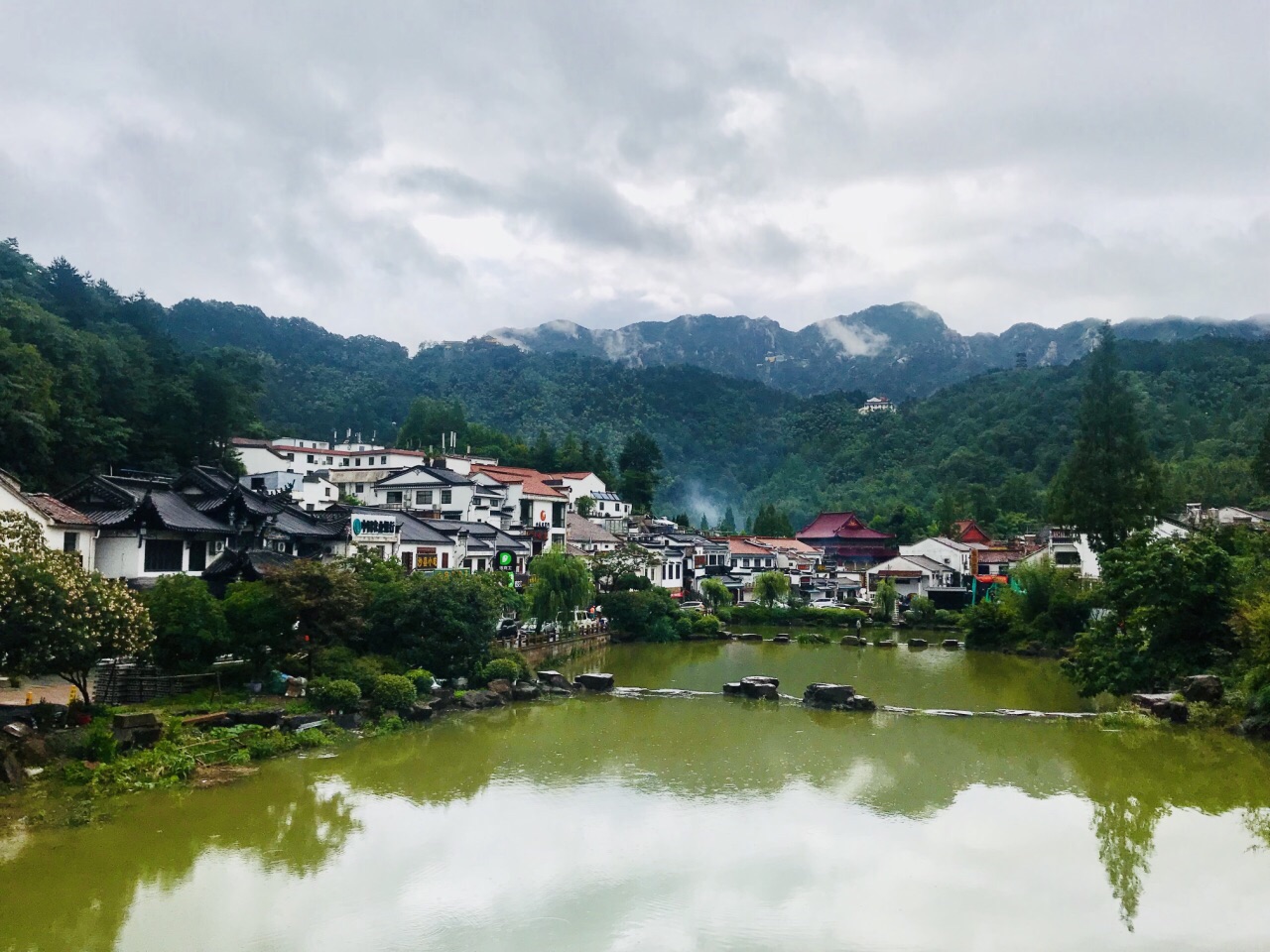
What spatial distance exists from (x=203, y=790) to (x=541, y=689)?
11133mm

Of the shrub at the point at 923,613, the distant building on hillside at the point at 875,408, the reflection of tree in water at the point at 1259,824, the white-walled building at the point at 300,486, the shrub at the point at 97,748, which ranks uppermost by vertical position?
the distant building on hillside at the point at 875,408

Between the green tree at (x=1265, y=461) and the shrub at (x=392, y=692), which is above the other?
the green tree at (x=1265, y=461)

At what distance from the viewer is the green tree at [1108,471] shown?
113ft

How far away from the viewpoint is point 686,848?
13148mm

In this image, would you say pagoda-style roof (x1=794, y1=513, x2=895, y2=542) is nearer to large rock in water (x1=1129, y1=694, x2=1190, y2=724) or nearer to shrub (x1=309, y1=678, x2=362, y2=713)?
large rock in water (x1=1129, y1=694, x2=1190, y2=724)

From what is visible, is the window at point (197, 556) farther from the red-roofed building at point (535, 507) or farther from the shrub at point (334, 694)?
the red-roofed building at point (535, 507)

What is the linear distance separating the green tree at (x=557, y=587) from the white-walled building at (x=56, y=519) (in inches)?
528

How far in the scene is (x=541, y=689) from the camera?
83.5ft

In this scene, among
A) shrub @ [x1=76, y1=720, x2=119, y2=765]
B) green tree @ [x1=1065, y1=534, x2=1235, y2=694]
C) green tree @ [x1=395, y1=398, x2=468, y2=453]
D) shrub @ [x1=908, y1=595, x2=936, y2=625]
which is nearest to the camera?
shrub @ [x1=76, y1=720, x2=119, y2=765]

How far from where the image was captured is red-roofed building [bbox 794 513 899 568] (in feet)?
215

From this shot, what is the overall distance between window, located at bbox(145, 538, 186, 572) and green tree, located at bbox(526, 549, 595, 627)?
1120 centimetres

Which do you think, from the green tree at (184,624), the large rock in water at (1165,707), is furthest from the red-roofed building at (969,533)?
the green tree at (184,624)

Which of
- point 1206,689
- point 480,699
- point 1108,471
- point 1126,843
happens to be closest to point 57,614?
point 480,699

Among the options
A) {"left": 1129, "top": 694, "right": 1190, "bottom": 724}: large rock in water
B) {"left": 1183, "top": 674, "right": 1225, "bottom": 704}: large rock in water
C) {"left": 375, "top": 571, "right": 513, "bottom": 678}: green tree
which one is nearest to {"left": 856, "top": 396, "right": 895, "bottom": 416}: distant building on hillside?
{"left": 1129, "top": 694, "right": 1190, "bottom": 724}: large rock in water
